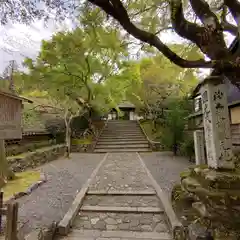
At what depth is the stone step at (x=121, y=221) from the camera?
398cm

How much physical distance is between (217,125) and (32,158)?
8971mm

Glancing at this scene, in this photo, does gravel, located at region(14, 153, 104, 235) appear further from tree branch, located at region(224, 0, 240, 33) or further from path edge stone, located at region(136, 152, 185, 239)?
tree branch, located at region(224, 0, 240, 33)

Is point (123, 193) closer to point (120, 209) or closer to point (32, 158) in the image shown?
point (120, 209)

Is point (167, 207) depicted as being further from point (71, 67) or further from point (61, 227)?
point (71, 67)

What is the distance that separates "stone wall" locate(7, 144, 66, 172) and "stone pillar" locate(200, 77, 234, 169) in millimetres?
7832

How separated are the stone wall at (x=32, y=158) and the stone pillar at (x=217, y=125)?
7832 millimetres

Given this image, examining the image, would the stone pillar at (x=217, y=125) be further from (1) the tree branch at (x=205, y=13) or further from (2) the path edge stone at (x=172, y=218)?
(2) the path edge stone at (x=172, y=218)

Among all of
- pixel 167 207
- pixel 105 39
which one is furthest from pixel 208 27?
pixel 105 39

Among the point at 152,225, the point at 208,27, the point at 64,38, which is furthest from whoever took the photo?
the point at 64,38

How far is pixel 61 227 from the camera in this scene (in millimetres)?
3777

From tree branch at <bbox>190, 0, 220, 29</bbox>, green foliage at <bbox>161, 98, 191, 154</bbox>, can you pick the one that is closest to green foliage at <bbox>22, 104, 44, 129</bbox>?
green foliage at <bbox>161, 98, 191, 154</bbox>

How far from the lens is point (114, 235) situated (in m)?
3.71

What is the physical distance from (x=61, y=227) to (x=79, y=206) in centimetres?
106

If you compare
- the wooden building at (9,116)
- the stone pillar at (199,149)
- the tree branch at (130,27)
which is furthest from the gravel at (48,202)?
the stone pillar at (199,149)
